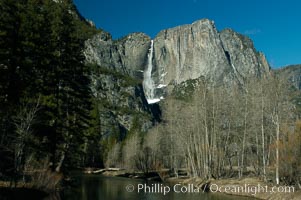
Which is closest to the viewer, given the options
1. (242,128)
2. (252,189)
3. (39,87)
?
(39,87)

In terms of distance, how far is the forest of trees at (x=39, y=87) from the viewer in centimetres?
2878

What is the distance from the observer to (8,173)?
28297mm

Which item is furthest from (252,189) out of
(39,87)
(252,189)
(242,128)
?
(39,87)

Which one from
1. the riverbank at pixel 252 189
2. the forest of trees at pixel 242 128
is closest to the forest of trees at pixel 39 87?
the riverbank at pixel 252 189

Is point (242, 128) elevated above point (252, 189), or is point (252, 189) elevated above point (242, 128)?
point (242, 128)

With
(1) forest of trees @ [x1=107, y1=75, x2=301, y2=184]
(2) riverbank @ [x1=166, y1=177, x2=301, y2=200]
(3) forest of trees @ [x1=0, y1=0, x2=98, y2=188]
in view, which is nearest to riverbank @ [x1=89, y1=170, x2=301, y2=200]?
(2) riverbank @ [x1=166, y1=177, x2=301, y2=200]

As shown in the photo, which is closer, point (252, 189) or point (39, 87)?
point (39, 87)

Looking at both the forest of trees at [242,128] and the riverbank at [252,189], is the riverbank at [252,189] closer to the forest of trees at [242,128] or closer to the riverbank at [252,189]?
the riverbank at [252,189]

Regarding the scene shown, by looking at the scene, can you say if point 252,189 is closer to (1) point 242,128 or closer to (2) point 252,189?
(2) point 252,189

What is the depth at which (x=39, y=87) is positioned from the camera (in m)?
32.2

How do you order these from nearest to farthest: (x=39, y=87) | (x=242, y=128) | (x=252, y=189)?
(x=39, y=87)
(x=252, y=189)
(x=242, y=128)

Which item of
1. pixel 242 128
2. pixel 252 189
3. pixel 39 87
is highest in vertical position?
pixel 39 87

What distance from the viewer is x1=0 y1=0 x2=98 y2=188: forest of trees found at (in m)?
28.8

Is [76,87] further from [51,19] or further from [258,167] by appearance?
[258,167]
